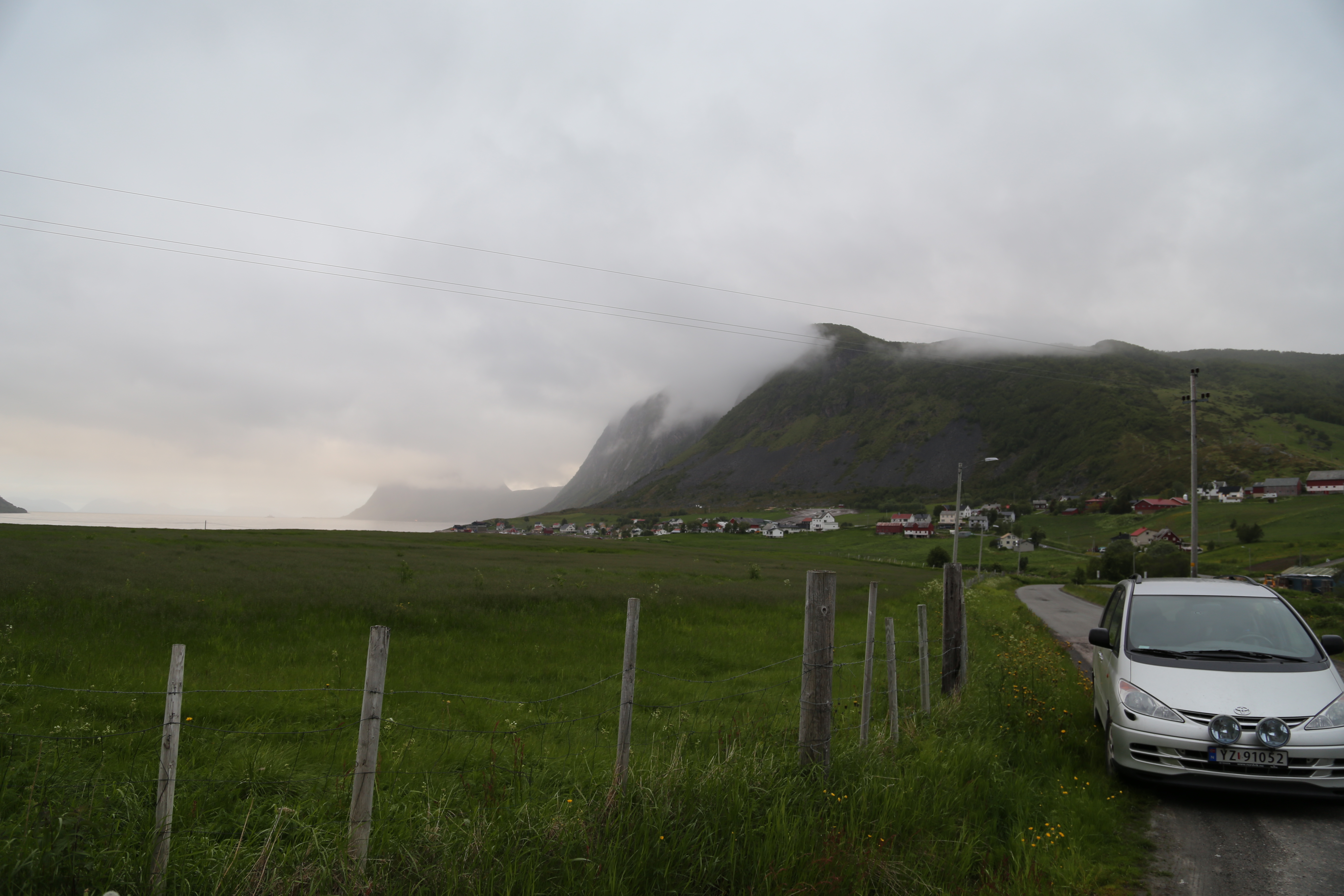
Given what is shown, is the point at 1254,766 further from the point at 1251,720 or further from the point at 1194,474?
the point at 1194,474

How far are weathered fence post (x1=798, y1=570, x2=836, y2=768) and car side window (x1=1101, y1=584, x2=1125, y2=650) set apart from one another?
454 cm

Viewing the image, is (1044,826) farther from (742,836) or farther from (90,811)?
(90,811)

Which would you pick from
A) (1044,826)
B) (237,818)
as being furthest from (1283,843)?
(237,818)

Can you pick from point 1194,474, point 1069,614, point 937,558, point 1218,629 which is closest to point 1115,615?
point 1218,629

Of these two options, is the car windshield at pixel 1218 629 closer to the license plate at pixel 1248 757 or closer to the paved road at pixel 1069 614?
the license plate at pixel 1248 757

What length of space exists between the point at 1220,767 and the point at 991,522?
17754 centimetres

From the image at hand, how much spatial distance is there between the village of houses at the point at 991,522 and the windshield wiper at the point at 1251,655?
101 metres

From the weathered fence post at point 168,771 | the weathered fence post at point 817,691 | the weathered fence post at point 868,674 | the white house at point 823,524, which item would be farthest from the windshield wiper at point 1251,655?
the white house at point 823,524

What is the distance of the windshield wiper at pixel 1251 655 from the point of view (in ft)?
24.8

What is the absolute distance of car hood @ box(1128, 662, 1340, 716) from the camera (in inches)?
266

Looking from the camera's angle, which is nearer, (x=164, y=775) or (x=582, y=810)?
(x=164, y=775)

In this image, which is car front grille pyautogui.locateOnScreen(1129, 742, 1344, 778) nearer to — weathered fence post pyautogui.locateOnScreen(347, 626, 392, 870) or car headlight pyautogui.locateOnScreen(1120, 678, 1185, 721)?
car headlight pyautogui.locateOnScreen(1120, 678, 1185, 721)

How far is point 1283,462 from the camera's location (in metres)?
158

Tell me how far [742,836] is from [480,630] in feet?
43.2
